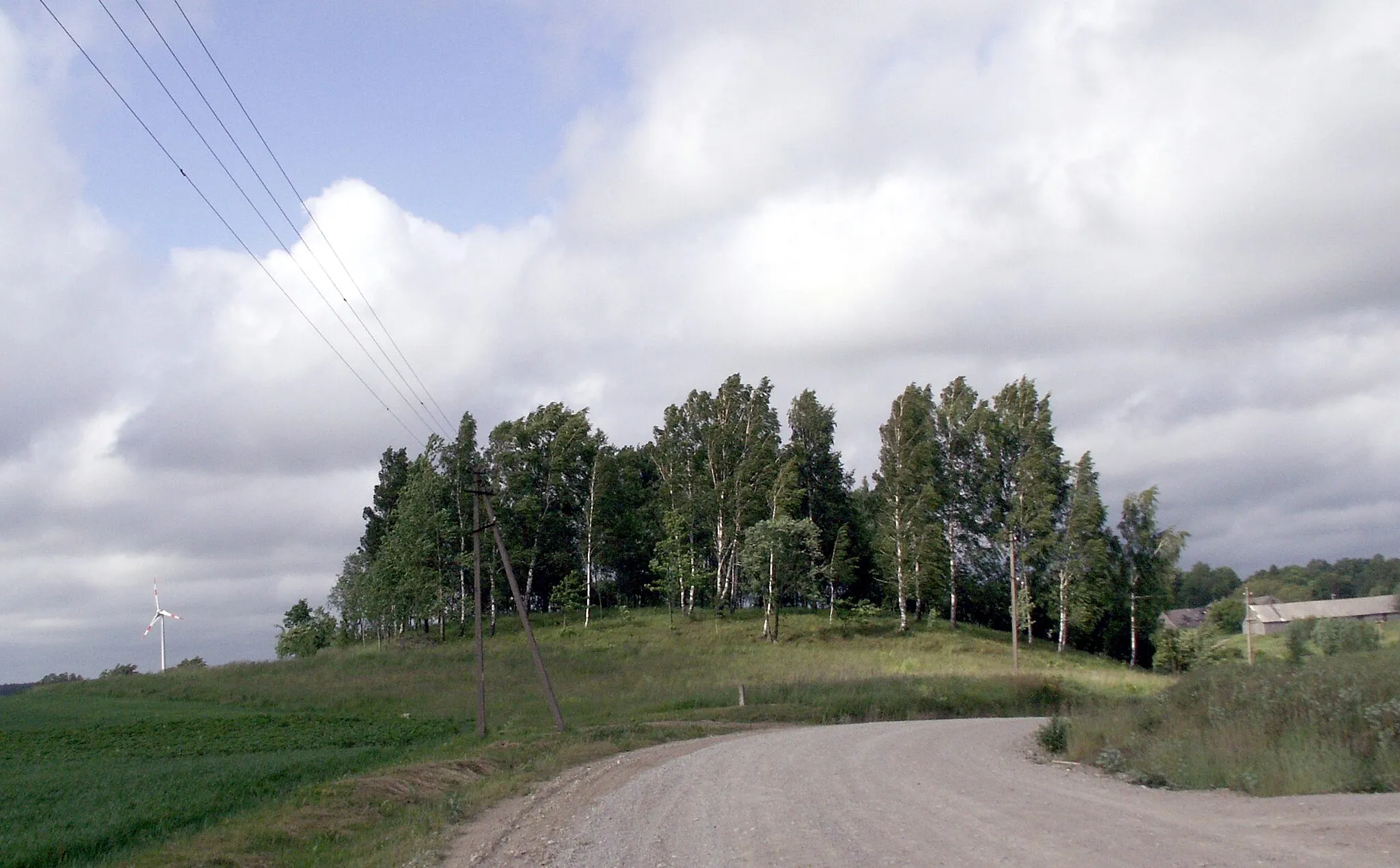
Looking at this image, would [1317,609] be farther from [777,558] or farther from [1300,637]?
[777,558]

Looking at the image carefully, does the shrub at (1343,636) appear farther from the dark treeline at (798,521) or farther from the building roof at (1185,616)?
the building roof at (1185,616)

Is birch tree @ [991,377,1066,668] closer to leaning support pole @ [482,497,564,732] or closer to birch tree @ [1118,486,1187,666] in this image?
birch tree @ [1118,486,1187,666]

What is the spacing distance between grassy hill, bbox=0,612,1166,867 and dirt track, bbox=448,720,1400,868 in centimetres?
189

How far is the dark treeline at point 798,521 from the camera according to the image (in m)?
68.9

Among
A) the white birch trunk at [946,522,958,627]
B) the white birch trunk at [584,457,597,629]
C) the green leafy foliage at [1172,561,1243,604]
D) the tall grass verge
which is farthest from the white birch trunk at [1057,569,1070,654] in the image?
the green leafy foliage at [1172,561,1243,604]

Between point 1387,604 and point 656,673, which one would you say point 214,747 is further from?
point 1387,604

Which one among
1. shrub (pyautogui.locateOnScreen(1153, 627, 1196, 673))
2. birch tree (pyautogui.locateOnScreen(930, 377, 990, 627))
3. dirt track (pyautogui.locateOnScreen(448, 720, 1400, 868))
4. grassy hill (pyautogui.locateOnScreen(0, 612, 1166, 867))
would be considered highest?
birch tree (pyautogui.locateOnScreen(930, 377, 990, 627))

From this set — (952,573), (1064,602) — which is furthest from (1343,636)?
(952,573)

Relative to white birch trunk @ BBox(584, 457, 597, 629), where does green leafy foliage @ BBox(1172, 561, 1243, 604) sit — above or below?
below

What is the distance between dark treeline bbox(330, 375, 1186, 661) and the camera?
68.9 m

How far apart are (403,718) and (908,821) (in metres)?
34.5

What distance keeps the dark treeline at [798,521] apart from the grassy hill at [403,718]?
4.08m

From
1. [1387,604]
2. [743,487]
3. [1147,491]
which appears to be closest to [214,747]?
[743,487]

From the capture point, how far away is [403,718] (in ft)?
137
